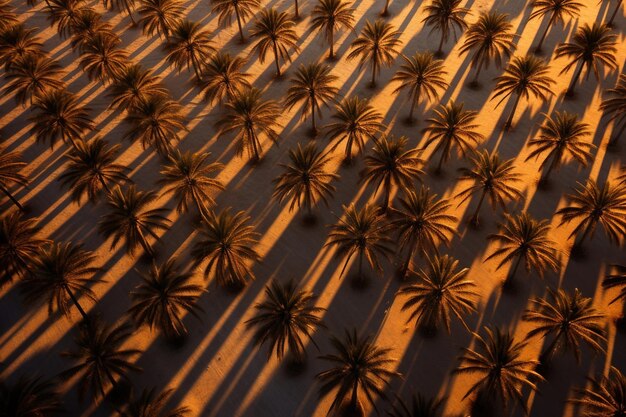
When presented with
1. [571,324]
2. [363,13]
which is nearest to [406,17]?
[363,13]

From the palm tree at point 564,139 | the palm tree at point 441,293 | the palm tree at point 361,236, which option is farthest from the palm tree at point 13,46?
the palm tree at point 564,139

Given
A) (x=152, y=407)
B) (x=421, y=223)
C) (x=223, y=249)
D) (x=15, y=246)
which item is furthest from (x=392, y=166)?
(x=15, y=246)

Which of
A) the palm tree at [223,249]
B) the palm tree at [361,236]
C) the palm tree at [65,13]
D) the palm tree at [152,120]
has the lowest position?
Result: the palm tree at [223,249]

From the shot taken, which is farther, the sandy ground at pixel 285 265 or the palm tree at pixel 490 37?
the palm tree at pixel 490 37

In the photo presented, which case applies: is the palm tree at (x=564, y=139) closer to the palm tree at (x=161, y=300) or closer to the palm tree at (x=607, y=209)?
the palm tree at (x=607, y=209)

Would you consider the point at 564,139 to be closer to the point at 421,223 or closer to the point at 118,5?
the point at 421,223

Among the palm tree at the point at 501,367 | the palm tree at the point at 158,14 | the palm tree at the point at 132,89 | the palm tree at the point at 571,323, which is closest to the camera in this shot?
the palm tree at the point at 501,367

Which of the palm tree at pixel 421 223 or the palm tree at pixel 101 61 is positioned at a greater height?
the palm tree at pixel 101 61

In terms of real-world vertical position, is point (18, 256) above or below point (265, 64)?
below

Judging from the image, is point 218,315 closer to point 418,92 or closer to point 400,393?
point 400,393
